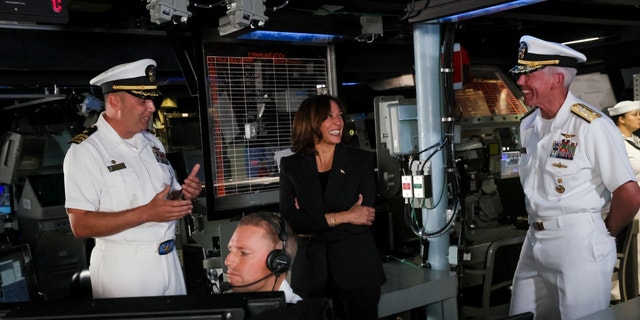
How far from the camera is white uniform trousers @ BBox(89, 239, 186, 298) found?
288cm

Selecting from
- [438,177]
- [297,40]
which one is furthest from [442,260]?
[297,40]

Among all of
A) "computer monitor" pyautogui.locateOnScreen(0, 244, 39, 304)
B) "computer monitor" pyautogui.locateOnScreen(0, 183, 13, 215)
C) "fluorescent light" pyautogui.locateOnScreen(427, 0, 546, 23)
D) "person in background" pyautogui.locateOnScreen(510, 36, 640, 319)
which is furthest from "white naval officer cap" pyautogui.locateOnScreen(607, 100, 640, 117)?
"computer monitor" pyautogui.locateOnScreen(0, 183, 13, 215)

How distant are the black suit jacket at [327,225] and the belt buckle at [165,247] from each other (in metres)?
0.64

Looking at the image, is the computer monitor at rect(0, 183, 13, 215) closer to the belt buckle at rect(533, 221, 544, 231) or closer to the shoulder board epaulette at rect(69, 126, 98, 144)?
the shoulder board epaulette at rect(69, 126, 98, 144)

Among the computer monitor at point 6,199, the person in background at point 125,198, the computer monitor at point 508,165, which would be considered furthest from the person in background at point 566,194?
the computer monitor at point 6,199

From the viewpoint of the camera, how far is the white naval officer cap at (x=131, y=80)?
2.99 m

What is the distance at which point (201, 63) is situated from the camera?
14.4 ft

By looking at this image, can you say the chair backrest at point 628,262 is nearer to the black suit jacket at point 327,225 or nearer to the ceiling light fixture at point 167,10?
the black suit jacket at point 327,225

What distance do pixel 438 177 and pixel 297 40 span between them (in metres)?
1.48

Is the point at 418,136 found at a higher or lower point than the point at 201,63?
lower

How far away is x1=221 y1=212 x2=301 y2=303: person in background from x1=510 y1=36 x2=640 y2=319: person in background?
60.0 inches

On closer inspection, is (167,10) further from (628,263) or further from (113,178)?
(628,263)

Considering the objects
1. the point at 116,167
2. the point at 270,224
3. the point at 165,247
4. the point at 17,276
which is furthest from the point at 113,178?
the point at 17,276

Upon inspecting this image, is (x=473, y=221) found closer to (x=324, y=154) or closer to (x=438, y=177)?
(x=438, y=177)
